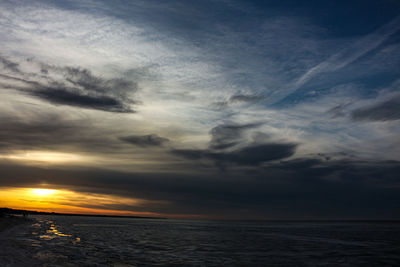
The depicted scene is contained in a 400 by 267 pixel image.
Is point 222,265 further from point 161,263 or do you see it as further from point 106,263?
point 106,263

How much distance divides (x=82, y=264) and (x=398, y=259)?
111ft

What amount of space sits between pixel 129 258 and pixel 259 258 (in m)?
14.2

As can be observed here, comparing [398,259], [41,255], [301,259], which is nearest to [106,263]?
[41,255]

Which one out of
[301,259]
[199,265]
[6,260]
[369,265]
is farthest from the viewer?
[301,259]

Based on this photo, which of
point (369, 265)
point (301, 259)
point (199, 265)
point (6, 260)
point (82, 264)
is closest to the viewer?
point (6, 260)

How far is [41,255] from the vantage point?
29812mm

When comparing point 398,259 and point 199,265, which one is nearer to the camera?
point 199,265

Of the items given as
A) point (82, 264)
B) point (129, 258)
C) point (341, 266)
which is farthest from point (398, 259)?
point (82, 264)

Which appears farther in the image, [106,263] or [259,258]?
[259,258]

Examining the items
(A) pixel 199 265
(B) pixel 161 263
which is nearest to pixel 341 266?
(A) pixel 199 265

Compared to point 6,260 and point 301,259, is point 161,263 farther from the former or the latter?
point 301,259

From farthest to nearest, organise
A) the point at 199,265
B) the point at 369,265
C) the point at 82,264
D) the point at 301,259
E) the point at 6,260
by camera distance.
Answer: the point at 301,259
the point at 369,265
the point at 199,265
the point at 82,264
the point at 6,260

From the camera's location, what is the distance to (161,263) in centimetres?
2938

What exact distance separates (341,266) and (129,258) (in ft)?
69.6
